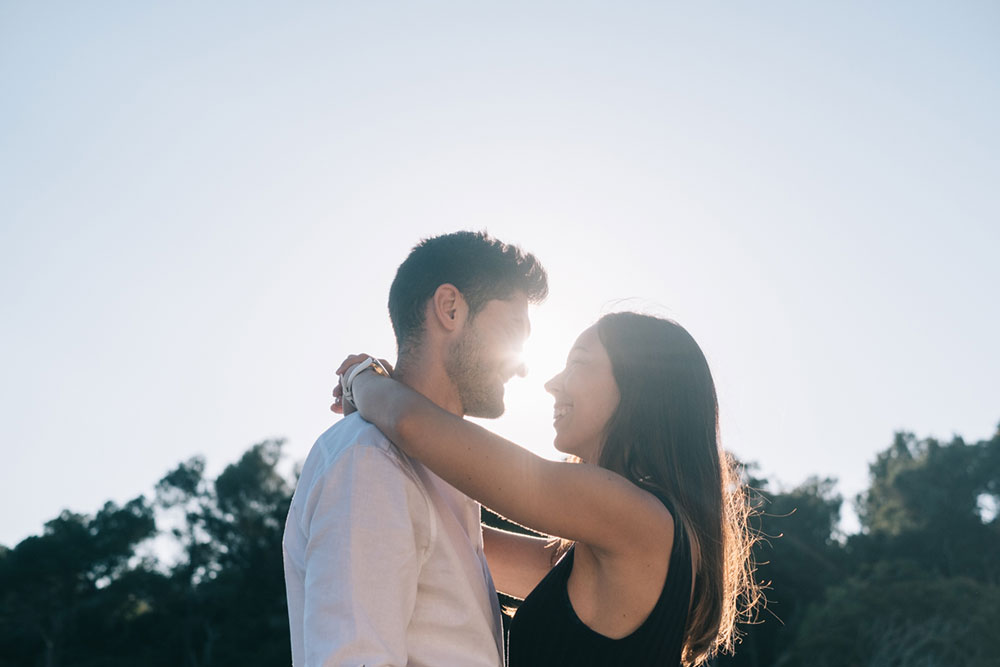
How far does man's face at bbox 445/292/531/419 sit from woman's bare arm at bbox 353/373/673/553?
Result: 45 centimetres

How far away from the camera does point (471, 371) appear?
3.28 m

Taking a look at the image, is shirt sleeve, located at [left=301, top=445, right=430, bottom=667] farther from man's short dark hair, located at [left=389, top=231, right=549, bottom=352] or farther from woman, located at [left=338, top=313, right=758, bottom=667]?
man's short dark hair, located at [left=389, top=231, right=549, bottom=352]

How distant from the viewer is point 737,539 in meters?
3.70

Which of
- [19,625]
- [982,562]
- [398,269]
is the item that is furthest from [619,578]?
[982,562]

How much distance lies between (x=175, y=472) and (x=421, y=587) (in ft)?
146

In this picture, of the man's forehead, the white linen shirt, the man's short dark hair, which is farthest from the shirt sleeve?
the man's forehead

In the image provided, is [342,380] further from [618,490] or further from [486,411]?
[618,490]

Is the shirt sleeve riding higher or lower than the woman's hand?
lower

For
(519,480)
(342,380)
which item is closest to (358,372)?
(342,380)

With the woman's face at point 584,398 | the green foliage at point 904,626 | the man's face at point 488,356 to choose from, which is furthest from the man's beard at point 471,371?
the green foliage at point 904,626

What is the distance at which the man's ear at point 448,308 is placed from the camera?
10.8 feet

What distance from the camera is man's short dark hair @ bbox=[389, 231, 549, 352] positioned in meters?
3.35

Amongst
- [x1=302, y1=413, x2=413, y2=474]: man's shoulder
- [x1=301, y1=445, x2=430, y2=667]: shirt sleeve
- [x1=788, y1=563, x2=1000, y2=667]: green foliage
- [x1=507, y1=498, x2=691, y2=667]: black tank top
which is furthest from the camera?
[x1=788, y1=563, x2=1000, y2=667]: green foliage

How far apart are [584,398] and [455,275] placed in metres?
0.76
